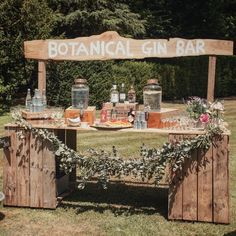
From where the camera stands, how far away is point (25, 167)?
6887mm

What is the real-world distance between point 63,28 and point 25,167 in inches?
747

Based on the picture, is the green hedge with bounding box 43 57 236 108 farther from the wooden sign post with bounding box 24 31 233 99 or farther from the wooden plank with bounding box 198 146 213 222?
the wooden plank with bounding box 198 146 213 222

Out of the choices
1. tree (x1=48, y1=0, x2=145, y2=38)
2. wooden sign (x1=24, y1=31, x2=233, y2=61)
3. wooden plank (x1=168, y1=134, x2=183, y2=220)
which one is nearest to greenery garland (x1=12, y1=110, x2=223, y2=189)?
wooden plank (x1=168, y1=134, x2=183, y2=220)

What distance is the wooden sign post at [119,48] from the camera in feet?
22.1

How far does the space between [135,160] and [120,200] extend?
107cm

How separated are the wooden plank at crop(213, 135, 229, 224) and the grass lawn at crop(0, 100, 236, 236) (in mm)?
269

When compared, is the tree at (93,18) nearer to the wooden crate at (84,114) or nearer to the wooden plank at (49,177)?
the wooden crate at (84,114)

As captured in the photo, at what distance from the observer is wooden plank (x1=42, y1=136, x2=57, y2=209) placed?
6801 mm

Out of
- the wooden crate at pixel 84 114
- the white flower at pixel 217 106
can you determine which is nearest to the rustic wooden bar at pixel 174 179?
the wooden crate at pixel 84 114

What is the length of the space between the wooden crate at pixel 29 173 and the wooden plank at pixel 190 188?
6.05 ft

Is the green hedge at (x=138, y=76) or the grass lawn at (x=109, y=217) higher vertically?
the green hedge at (x=138, y=76)

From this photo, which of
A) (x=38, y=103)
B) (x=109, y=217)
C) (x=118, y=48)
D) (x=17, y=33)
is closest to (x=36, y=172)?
(x=38, y=103)

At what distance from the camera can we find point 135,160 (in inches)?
262

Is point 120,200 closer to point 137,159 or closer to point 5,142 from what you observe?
point 137,159
